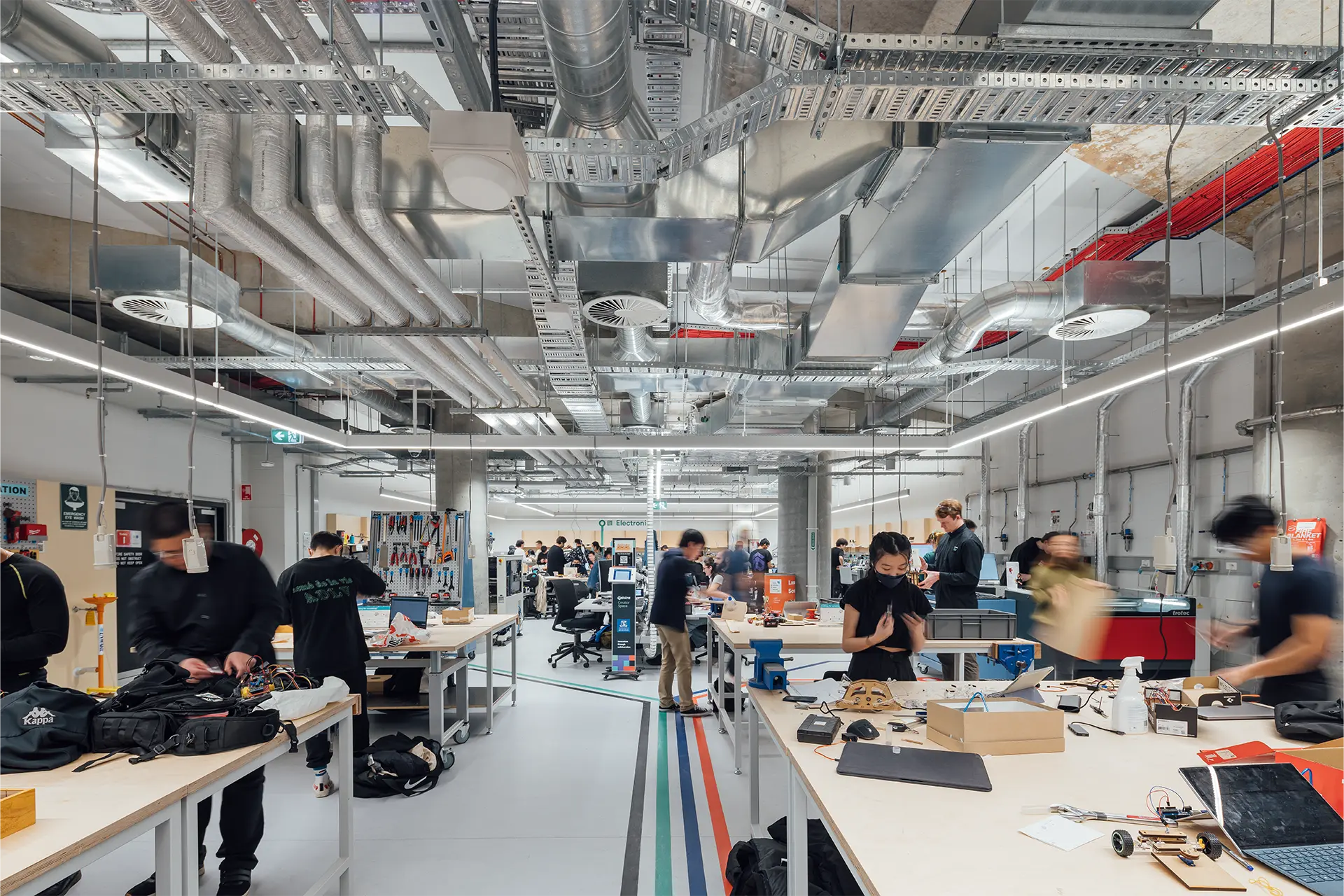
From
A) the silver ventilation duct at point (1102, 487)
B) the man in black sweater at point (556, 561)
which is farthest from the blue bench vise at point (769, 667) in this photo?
the man in black sweater at point (556, 561)

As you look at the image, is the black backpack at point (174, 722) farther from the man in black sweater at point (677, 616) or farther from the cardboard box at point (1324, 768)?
the man in black sweater at point (677, 616)

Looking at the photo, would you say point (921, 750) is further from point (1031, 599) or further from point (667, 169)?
point (1031, 599)

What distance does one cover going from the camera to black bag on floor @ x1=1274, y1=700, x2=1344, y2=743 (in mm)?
2314

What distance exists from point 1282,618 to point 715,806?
2.83m

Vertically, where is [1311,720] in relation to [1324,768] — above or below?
below

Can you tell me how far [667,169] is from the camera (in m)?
2.70

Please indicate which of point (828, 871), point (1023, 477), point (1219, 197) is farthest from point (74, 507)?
point (1023, 477)

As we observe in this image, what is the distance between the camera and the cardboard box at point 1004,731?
2.27 metres

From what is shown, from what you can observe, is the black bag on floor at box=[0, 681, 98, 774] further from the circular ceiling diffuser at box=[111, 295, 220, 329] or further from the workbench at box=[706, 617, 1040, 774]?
the workbench at box=[706, 617, 1040, 774]

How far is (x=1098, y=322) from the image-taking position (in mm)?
4602

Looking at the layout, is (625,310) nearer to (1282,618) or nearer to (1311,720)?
(1282,618)

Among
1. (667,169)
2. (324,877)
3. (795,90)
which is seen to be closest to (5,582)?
(324,877)

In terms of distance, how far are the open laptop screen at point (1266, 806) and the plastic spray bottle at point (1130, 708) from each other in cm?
83

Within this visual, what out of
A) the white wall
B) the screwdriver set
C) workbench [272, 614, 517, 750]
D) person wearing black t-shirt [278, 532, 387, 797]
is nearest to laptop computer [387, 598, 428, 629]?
workbench [272, 614, 517, 750]
